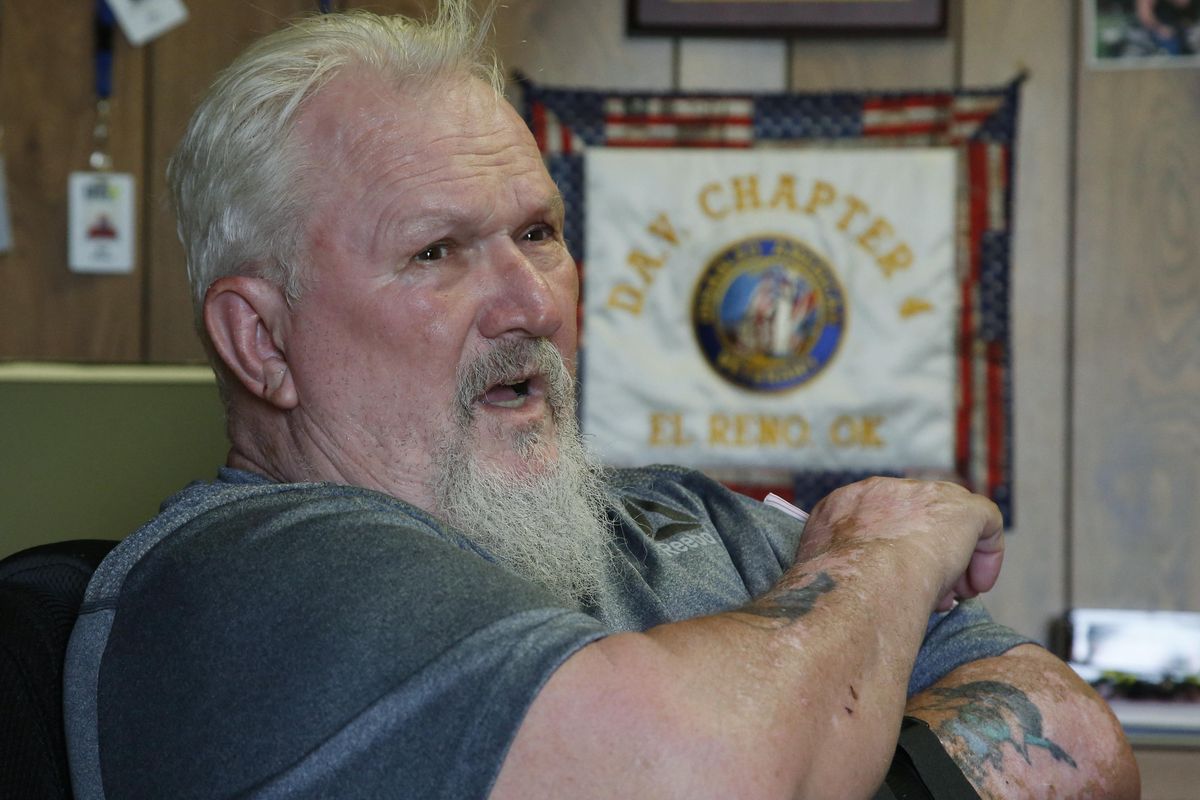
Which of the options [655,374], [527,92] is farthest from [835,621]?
[527,92]

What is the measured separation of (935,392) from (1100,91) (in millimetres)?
540

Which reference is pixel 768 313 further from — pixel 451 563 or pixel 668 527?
pixel 451 563

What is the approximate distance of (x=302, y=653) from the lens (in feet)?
2.57

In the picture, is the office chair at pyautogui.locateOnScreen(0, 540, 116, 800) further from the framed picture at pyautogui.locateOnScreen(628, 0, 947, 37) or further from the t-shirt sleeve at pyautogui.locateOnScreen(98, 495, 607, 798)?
the framed picture at pyautogui.locateOnScreen(628, 0, 947, 37)

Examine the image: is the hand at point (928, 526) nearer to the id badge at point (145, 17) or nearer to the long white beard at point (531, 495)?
the long white beard at point (531, 495)

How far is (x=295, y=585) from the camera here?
2.68 ft

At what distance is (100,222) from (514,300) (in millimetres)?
1185

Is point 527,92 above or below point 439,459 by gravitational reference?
above

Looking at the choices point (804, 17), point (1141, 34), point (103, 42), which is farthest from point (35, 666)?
point (1141, 34)

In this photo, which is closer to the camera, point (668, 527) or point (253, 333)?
point (253, 333)

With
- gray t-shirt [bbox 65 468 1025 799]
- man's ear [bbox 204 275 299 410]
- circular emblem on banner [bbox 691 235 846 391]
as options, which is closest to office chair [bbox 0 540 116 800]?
gray t-shirt [bbox 65 468 1025 799]

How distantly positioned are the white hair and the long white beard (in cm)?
19

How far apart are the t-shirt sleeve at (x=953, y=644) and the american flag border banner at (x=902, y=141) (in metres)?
0.79

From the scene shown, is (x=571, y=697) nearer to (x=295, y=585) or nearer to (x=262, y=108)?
(x=295, y=585)
